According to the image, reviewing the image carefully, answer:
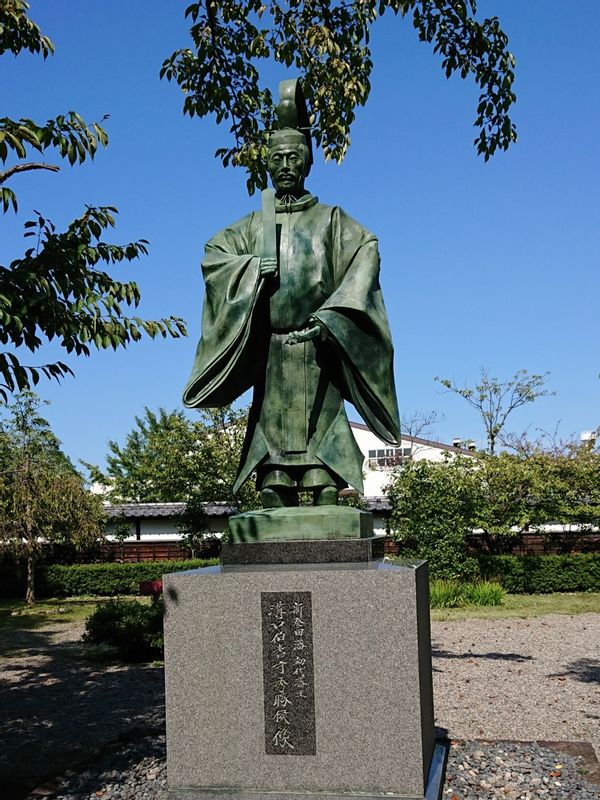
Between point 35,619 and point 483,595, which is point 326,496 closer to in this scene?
point 483,595

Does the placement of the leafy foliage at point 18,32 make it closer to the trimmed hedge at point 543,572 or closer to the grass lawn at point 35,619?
the grass lawn at point 35,619

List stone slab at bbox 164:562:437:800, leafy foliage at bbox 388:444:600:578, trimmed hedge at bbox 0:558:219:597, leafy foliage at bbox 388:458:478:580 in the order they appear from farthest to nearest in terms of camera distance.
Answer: trimmed hedge at bbox 0:558:219:597, leafy foliage at bbox 388:444:600:578, leafy foliage at bbox 388:458:478:580, stone slab at bbox 164:562:437:800

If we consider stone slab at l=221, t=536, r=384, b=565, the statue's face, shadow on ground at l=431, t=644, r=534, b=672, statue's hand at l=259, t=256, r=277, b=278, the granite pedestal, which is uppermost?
the statue's face

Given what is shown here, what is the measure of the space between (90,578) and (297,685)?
69.1ft

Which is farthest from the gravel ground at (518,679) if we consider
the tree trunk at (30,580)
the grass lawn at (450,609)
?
the tree trunk at (30,580)

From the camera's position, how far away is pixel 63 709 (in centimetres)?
866

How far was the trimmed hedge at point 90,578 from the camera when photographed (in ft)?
75.8

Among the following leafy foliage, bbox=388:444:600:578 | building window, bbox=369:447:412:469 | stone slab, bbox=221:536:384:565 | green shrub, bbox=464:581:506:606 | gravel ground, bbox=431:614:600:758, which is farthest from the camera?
building window, bbox=369:447:412:469

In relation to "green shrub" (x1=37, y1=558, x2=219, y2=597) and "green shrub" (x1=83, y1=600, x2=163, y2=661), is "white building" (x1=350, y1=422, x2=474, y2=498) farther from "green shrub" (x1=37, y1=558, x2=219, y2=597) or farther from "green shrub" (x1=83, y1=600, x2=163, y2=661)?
"green shrub" (x1=83, y1=600, x2=163, y2=661)

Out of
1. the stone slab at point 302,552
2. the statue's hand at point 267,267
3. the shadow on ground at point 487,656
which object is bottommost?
the shadow on ground at point 487,656

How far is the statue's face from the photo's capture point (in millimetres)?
4566

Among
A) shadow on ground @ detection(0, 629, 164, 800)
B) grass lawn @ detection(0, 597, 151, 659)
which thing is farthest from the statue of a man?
grass lawn @ detection(0, 597, 151, 659)

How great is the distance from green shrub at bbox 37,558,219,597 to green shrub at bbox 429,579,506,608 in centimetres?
773

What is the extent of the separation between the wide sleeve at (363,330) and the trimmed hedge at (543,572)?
58.6ft
